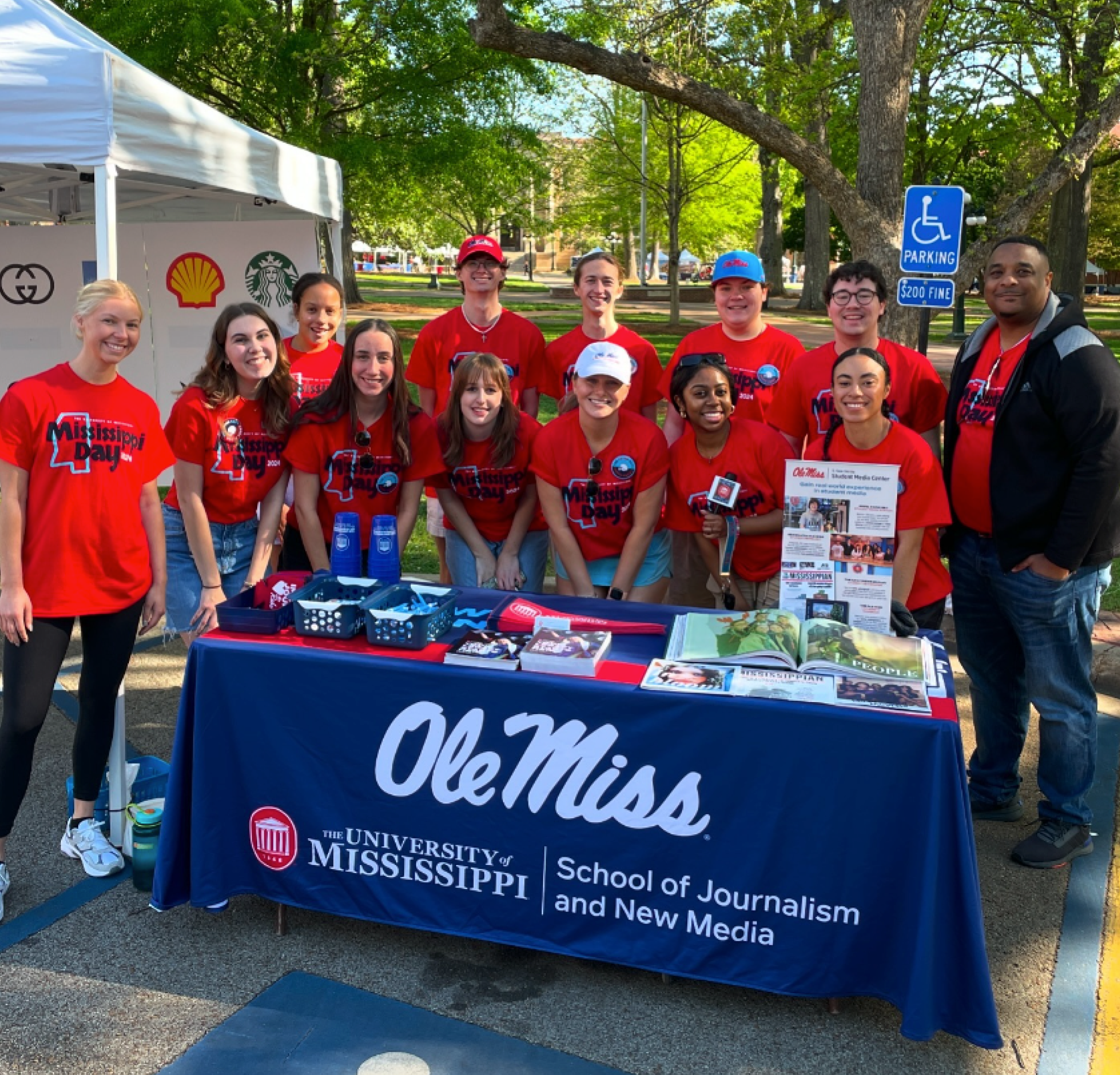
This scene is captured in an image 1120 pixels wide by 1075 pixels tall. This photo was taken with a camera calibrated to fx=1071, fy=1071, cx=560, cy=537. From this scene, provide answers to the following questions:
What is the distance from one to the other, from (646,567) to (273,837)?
182cm

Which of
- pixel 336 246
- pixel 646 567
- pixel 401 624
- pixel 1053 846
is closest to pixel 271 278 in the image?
pixel 336 246

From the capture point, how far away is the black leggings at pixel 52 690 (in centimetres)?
342

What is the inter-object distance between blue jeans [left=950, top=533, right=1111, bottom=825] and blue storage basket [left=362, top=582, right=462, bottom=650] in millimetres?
1939

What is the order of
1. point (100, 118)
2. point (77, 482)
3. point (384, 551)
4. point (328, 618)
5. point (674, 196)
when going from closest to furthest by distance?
1. point (328, 618)
2. point (77, 482)
3. point (100, 118)
4. point (384, 551)
5. point (674, 196)

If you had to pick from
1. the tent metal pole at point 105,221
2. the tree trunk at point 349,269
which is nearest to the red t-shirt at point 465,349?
the tent metal pole at point 105,221

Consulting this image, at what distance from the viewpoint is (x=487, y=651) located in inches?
123

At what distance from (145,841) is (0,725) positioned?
608mm

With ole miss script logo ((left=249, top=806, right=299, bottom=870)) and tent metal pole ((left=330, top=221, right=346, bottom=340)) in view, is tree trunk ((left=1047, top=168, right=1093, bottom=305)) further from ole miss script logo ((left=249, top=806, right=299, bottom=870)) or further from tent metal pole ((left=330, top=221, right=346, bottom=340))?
ole miss script logo ((left=249, top=806, right=299, bottom=870))

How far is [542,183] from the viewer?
2047 cm

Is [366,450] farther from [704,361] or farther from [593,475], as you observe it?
[704,361]

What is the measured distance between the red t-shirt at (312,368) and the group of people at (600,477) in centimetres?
1

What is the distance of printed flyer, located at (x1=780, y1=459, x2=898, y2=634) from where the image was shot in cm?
327

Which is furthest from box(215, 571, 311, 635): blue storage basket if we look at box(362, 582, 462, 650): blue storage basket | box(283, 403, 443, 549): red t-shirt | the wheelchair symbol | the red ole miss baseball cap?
the wheelchair symbol

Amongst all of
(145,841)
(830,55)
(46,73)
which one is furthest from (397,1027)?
(830,55)
